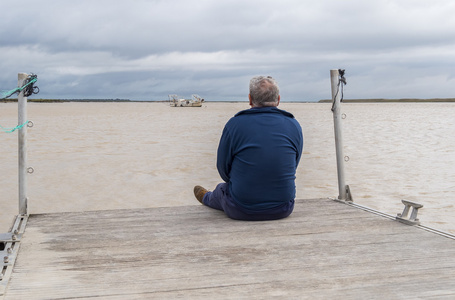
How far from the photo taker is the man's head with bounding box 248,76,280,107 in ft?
15.1

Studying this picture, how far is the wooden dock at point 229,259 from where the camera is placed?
3088 mm

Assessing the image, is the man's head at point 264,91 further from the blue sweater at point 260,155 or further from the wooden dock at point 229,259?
the wooden dock at point 229,259

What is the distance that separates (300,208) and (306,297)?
8.70 feet

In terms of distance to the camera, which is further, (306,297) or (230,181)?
(230,181)

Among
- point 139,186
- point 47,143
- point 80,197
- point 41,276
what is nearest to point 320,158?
point 139,186

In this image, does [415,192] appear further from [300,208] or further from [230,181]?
[230,181]

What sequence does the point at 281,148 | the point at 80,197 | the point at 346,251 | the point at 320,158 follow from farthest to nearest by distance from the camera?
the point at 320,158, the point at 80,197, the point at 281,148, the point at 346,251

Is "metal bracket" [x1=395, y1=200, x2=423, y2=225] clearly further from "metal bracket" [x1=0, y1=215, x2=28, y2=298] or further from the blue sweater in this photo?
"metal bracket" [x1=0, y1=215, x2=28, y2=298]

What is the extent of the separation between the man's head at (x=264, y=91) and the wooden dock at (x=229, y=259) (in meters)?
1.10

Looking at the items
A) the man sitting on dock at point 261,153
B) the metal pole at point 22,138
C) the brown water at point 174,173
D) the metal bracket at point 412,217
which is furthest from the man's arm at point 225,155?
the brown water at point 174,173

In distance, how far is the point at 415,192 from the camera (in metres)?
9.95

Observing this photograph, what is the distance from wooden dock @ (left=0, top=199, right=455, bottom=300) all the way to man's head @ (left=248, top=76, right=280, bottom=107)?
1.10m

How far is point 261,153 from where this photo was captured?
181 inches

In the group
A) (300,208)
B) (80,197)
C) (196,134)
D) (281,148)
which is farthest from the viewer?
(196,134)
